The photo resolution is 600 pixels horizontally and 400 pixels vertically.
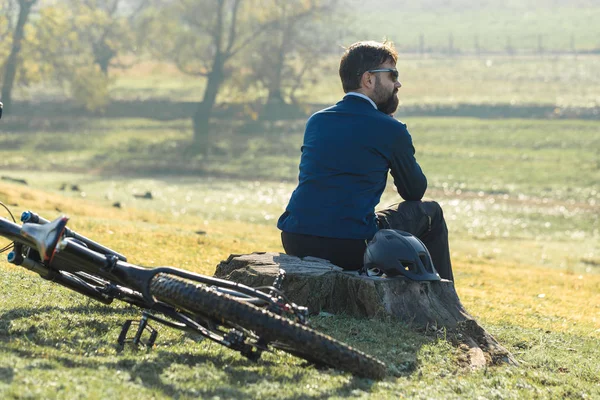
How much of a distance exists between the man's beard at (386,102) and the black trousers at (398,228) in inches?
32.1

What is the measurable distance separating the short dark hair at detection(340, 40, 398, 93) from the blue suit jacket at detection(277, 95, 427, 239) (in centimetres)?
16

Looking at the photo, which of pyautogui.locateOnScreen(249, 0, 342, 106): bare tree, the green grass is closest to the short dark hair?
the green grass

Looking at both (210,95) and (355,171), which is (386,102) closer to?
(355,171)

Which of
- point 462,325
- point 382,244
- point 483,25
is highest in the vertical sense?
point 483,25

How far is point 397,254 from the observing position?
7160 millimetres

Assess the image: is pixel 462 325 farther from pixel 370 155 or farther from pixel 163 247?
pixel 163 247

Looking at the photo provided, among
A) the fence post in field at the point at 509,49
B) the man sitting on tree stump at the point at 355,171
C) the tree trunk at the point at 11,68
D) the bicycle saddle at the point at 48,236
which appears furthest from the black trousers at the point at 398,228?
the fence post in field at the point at 509,49

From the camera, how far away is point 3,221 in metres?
5.86

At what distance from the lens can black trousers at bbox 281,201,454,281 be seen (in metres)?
7.73

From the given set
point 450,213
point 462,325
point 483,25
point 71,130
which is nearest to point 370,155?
point 462,325

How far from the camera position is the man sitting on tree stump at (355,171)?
7574mm

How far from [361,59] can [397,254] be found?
1718 millimetres

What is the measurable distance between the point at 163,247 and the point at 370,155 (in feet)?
25.2

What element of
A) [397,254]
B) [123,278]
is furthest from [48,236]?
[397,254]
